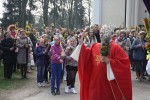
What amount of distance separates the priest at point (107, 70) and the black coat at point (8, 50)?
7.42 meters

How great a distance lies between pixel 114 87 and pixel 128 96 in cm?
31

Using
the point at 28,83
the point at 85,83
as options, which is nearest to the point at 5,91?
the point at 28,83

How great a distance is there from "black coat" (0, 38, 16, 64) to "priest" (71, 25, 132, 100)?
24.3 feet

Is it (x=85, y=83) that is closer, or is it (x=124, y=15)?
(x=85, y=83)

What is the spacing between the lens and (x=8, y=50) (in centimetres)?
1373

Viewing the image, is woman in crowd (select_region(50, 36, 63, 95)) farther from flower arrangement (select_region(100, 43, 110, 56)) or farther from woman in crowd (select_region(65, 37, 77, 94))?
flower arrangement (select_region(100, 43, 110, 56))

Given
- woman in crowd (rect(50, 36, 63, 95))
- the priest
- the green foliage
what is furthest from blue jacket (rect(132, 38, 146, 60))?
the green foliage

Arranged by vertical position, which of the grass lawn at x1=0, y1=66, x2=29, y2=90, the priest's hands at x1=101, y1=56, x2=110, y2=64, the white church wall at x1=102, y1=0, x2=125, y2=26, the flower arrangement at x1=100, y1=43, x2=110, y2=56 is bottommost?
the grass lawn at x1=0, y1=66, x2=29, y2=90

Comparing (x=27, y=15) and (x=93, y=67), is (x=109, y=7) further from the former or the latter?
(x=93, y=67)

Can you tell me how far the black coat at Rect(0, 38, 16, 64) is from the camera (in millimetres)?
13695

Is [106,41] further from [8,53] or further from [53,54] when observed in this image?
[8,53]

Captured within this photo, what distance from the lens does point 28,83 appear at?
13336 mm

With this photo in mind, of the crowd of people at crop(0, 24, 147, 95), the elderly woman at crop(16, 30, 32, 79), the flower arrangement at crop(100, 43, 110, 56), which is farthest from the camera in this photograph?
the elderly woman at crop(16, 30, 32, 79)

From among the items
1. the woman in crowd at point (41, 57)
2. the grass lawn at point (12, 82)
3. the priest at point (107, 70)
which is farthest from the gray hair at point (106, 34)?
the grass lawn at point (12, 82)
